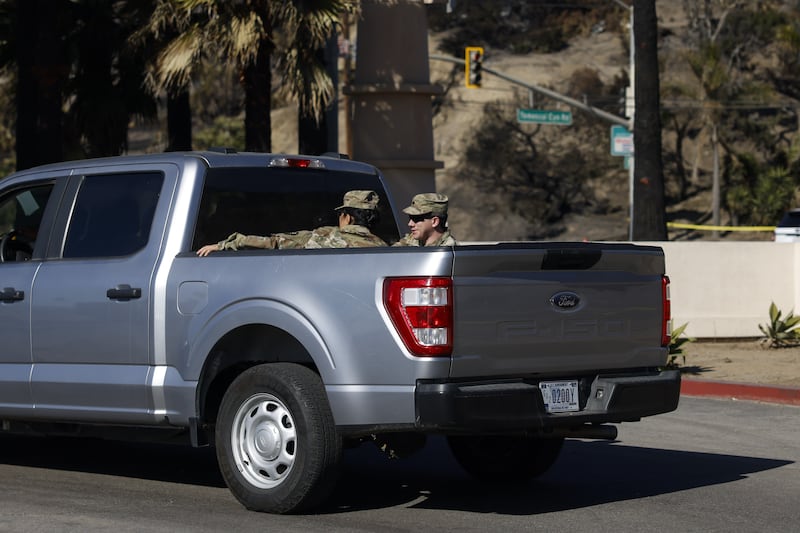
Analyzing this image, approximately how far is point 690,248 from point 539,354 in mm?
12019

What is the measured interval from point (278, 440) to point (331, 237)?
140 centimetres

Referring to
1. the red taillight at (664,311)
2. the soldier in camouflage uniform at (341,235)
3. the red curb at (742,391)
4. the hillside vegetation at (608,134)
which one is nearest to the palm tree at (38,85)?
the red curb at (742,391)

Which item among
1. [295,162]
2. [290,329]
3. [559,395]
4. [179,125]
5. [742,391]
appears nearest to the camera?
[290,329]

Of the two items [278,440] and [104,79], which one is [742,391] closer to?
[278,440]

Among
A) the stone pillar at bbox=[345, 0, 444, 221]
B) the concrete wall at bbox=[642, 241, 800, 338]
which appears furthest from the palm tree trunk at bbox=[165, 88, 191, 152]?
the concrete wall at bbox=[642, 241, 800, 338]

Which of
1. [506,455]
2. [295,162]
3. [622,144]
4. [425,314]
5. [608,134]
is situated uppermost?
[608,134]

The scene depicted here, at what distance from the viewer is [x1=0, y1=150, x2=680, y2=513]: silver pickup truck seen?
688 cm

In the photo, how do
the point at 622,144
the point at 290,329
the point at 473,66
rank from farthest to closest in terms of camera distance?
the point at 473,66 < the point at 622,144 < the point at 290,329

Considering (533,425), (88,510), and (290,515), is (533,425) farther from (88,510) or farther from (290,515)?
(88,510)

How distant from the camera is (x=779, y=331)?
1759 centimetres

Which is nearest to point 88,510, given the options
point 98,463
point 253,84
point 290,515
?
point 290,515

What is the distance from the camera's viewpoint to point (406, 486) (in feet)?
28.2

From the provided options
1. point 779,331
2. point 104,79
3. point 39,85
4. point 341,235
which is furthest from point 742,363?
point 104,79

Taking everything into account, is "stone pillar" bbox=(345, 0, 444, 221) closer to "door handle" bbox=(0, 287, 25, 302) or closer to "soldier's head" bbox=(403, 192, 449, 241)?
"soldier's head" bbox=(403, 192, 449, 241)
